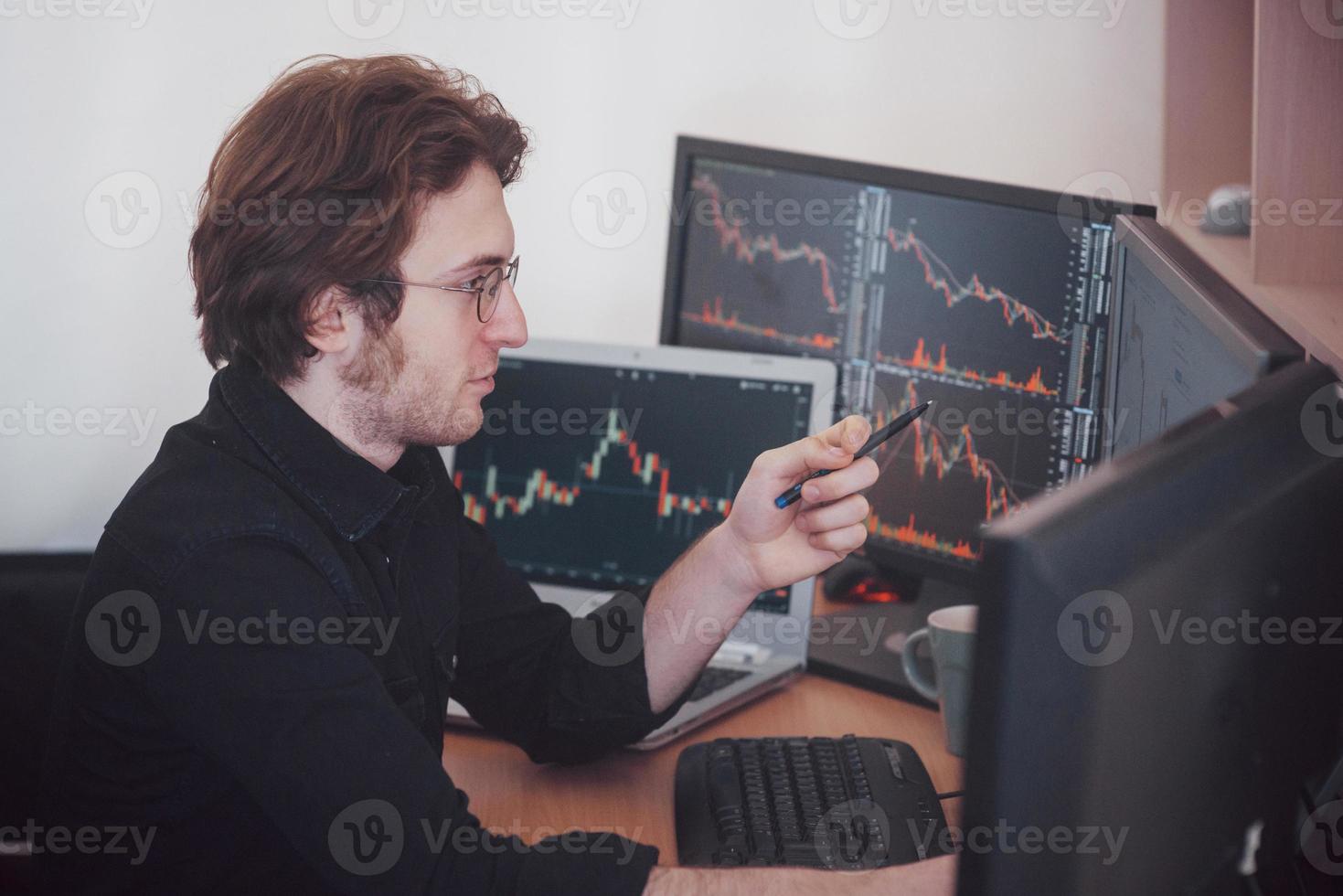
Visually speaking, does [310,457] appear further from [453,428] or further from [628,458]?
[628,458]

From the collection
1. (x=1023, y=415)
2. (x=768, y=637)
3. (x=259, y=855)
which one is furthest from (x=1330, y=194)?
(x=259, y=855)

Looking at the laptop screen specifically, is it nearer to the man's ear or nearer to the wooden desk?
the wooden desk

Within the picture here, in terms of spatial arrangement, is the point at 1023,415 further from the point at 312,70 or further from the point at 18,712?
the point at 18,712

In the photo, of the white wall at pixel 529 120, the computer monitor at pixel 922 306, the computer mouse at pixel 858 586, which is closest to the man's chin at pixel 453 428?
the computer monitor at pixel 922 306

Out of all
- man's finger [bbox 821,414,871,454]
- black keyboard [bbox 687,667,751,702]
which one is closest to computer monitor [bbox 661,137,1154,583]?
black keyboard [bbox 687,667,751,702]

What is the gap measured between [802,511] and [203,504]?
0.52m

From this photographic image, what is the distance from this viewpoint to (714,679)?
1.44 m

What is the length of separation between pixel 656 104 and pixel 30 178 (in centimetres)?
88

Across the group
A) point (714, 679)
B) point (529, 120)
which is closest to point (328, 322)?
point (714, 679)

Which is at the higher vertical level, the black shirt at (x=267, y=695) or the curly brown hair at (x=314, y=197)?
the curly brown hair at (x=314, y=197)

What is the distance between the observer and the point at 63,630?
1.29 m

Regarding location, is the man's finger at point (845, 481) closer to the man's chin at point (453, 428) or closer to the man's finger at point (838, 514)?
the man's finger at point (838, 514)

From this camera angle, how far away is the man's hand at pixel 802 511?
42.6 inches

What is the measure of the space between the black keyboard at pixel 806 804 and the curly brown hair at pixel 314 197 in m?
0.53
